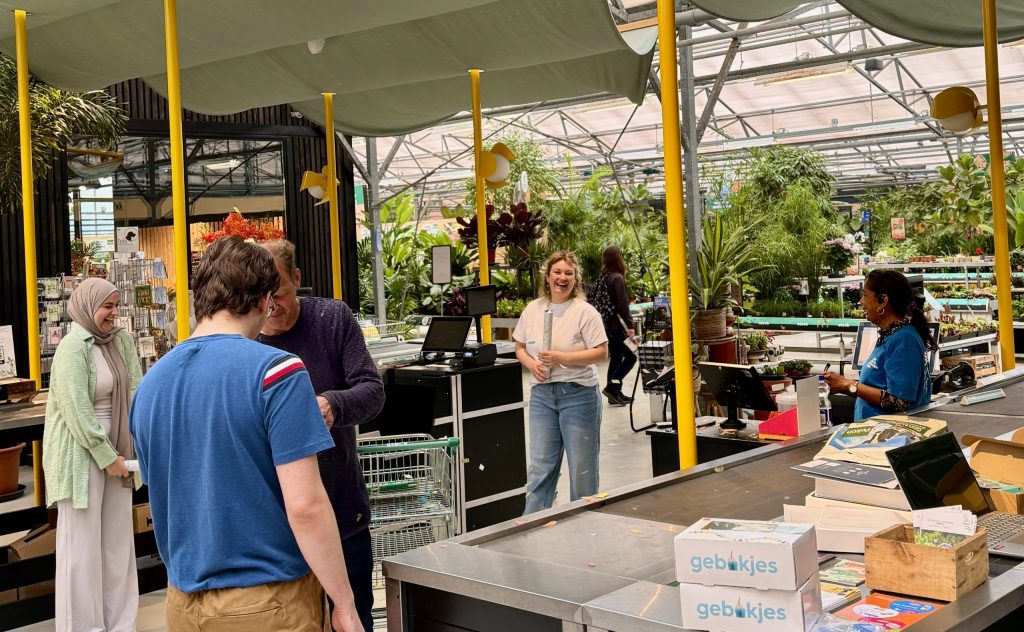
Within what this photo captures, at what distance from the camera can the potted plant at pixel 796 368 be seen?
294 inches

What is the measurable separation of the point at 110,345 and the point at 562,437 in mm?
2224

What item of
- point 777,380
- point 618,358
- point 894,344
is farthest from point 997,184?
point 618,358

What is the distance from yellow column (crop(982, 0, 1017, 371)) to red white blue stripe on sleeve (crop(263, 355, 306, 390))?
4.66 metres

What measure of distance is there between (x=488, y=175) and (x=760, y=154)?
425 inches

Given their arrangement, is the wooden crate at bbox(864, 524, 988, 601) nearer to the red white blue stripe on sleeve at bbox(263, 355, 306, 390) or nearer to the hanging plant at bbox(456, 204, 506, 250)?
the red white blue stripe on sleeve at bbox(263, 355, 306, 390)

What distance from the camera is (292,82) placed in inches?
314

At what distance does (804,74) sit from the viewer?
17.7 m

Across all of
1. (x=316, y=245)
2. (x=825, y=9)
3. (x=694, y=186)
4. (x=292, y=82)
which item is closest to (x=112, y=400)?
(x=292, y=82)

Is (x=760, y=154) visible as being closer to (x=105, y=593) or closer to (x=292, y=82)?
(x=292, y=82)

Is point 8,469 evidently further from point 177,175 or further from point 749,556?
point 749,556

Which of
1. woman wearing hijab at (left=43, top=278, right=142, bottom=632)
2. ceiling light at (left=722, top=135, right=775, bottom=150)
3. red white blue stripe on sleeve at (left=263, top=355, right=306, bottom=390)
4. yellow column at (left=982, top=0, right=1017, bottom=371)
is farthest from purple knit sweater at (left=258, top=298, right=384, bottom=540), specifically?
ceiling light at (left=722, top=135, right=775, bottom=150)

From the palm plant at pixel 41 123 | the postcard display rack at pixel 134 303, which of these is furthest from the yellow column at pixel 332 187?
the palm plant at pixel 41 123

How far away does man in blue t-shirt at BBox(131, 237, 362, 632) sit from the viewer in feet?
7.11

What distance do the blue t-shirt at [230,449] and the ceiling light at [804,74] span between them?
1630 centimetres
